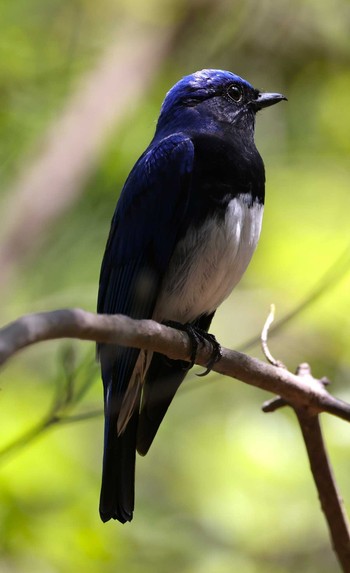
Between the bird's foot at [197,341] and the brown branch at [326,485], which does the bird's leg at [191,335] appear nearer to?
the bird's foot at [197,341]

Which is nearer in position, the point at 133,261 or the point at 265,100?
the point at 133,261

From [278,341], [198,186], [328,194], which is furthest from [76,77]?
[198,186]

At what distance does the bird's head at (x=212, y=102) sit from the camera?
4.10 meters

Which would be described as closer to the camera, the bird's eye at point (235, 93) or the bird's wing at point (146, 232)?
the bird's wing at point (146, 232)

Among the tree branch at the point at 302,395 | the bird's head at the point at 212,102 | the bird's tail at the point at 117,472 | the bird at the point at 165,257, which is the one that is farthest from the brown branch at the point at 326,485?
the bird's head at the point at 212,102

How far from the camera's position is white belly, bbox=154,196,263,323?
11.8 ft

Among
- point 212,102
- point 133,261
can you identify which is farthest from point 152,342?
point 212,102

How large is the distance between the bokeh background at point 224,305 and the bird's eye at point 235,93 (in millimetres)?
686

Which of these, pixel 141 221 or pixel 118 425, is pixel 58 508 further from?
pixel 141 221

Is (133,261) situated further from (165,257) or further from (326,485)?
(326,485)

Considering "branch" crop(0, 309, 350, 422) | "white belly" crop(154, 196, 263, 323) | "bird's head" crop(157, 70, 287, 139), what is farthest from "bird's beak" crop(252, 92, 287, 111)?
"branch" crop(0, 309, 350, 422)

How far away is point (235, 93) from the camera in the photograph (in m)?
4.29

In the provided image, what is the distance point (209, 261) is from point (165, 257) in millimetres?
166

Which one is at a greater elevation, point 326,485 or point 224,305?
point 224,305
